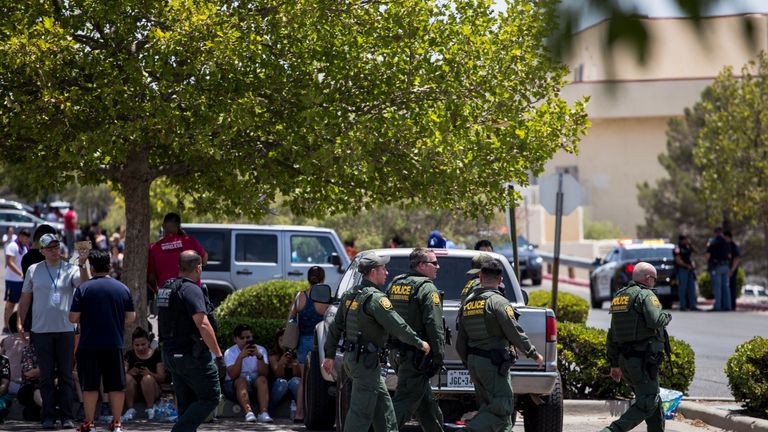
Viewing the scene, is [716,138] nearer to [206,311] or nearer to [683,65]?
[206,311]

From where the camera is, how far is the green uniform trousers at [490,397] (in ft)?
27.2

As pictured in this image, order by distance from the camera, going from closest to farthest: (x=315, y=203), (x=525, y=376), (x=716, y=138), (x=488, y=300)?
(x=488, y=300), (x=525, y=376), (x=315, y=203), (x=716, y=138)

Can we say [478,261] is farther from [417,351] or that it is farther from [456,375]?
[417,351]

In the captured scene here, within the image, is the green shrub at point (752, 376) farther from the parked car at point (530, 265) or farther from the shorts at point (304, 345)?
the parked car at point (530, 265)

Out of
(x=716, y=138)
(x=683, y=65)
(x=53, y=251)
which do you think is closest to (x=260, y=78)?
(x=53, y=251)

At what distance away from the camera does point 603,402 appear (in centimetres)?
1176

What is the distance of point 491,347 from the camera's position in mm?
8430

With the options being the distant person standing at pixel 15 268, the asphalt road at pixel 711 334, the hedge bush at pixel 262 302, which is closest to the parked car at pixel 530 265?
the asphalt road at pixel 711 334

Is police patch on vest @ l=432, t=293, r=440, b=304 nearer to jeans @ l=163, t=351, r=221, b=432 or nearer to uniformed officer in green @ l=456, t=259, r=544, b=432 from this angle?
uniformed officer in green @ l=456, t=259, r=544, b=432

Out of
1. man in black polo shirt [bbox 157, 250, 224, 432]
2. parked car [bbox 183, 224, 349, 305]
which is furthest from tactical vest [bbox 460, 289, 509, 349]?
parked car [bbox 183, 224, 349, 305]

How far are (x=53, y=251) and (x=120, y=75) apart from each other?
5.76 ft

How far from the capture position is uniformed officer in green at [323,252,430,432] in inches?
317

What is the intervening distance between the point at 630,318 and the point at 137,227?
5.74m

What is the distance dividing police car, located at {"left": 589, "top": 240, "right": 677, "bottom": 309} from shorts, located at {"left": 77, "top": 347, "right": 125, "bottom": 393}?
1790 cm
